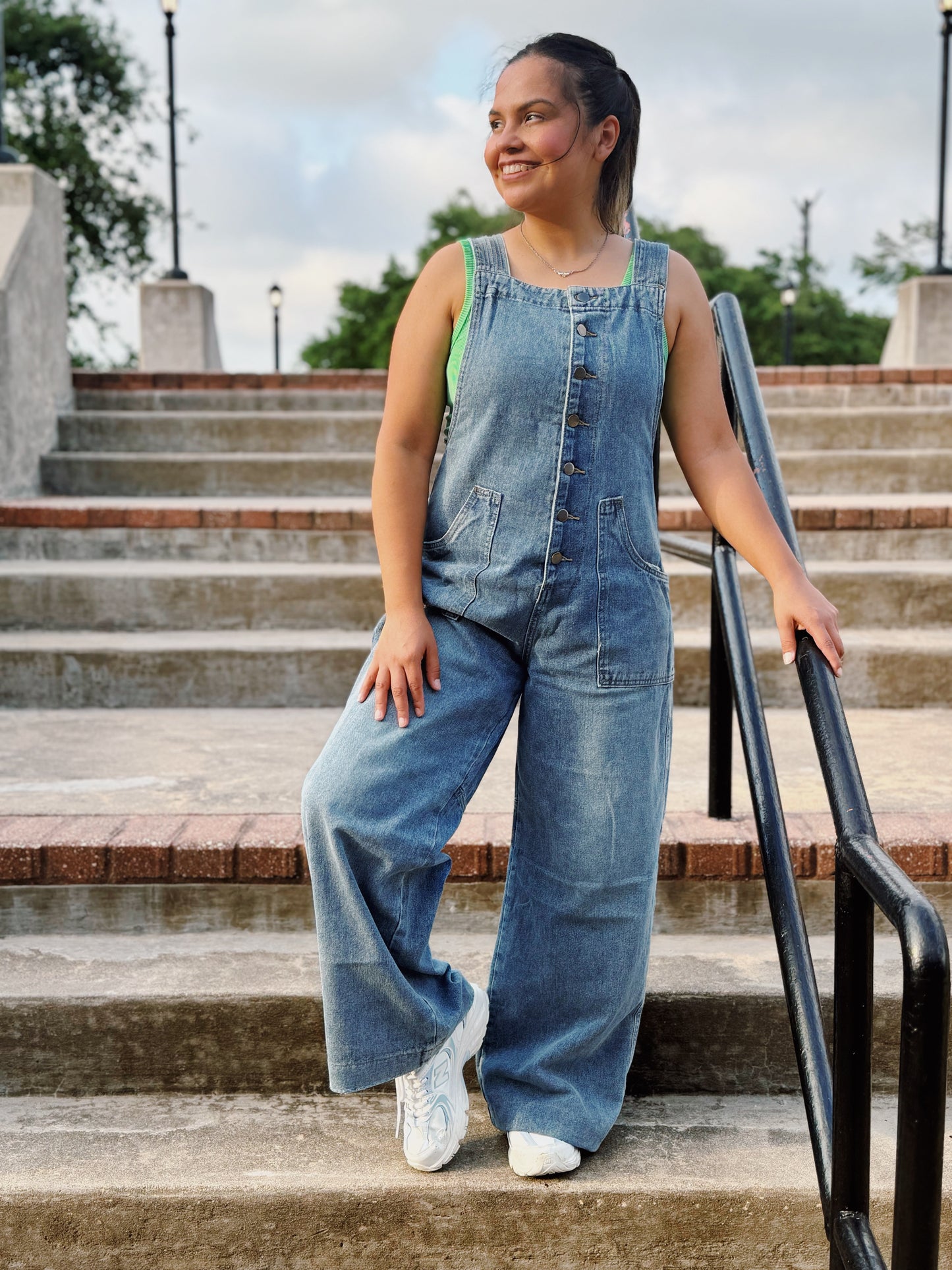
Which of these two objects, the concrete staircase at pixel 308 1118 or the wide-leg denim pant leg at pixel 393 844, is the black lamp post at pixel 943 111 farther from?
the wide-leg denim pant leg at pixel 393 844

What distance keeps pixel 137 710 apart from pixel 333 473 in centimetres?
193

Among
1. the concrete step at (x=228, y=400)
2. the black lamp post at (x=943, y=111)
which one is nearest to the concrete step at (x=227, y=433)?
the concrete step at (x=228, y=400)

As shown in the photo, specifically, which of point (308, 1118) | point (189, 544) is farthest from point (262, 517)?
A: point (308, 1118)

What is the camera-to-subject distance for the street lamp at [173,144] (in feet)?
33.8

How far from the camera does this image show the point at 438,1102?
1.66 meters

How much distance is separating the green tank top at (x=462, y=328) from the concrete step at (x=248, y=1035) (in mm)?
1007

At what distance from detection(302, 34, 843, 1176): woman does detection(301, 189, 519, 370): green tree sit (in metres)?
38.5

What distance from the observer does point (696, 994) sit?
76.4 inches

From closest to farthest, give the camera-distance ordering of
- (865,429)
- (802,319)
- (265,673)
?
(265,673), (865,429), (802,319)

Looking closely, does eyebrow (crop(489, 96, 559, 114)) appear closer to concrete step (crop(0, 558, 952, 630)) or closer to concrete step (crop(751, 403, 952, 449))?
concrete step (crop(0, 558, 952, 630))

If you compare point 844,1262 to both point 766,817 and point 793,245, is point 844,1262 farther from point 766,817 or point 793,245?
point 793,245

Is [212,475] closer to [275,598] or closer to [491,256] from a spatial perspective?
[275,598]

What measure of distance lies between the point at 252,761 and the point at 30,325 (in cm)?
301

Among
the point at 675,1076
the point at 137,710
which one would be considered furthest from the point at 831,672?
the point at 137,710
